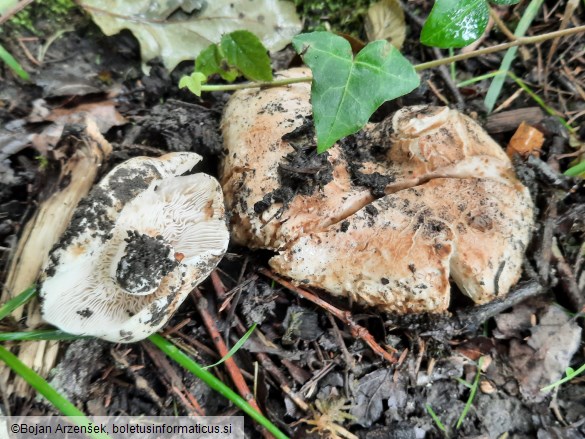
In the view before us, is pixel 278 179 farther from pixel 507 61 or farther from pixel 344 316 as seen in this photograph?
pixel 507 61

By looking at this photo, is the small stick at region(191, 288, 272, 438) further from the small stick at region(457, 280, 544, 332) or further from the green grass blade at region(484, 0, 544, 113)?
the green grass blade at region(484, 0, 544, 113)

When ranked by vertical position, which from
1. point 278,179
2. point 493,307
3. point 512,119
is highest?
point 278,179

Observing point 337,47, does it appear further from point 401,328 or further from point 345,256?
point 401,328

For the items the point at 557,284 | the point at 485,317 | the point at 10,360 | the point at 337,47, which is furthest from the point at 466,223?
the point at 10,360

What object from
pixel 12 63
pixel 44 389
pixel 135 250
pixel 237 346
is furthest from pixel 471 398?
pixel 12 63

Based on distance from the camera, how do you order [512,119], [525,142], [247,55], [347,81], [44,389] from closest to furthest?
[44,389]
[347,81]
[247,55]
[525,142]
[512,119]

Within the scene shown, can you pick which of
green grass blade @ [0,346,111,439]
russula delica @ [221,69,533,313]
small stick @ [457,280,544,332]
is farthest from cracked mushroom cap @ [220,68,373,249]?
green grass blade @ [0,346,111,439]
